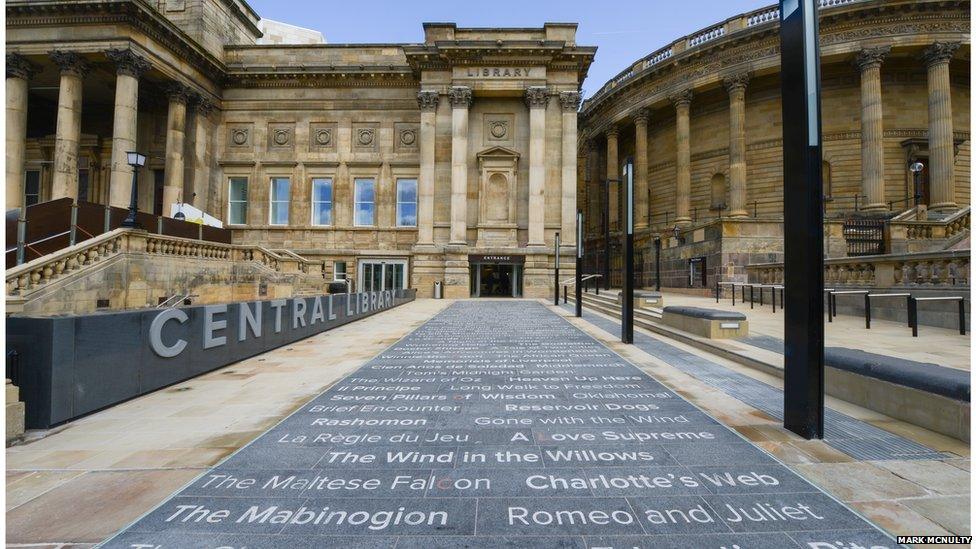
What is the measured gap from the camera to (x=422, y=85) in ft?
99.3

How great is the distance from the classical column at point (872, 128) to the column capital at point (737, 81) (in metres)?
5.83

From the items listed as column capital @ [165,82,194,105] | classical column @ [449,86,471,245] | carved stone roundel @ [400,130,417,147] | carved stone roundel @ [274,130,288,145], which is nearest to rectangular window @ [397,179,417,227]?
carved stone roundel @ [400,130,417,147]

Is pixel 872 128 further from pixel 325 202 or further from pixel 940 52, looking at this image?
pixel 325 202

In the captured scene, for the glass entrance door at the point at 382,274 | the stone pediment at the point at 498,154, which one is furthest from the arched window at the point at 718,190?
the glass entrance door at the point at 382,274

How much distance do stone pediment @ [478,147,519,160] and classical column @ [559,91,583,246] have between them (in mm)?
3537

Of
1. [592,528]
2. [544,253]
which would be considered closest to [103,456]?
[592,528]

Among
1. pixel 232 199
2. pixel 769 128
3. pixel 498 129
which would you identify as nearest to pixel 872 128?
pixel 769 128

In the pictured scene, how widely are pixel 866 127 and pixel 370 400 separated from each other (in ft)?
107

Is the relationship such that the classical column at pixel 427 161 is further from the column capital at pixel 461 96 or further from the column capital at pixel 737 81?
the column capital at pixel 737 81

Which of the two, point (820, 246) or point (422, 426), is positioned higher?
point (820, 246)

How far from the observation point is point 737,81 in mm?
28562

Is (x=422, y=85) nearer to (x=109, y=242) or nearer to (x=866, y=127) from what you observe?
(x=109, y=242)

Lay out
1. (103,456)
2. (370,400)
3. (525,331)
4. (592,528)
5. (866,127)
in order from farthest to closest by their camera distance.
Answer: (866,127) < (525,331) < (370,400) < (103,456) < (592,528)

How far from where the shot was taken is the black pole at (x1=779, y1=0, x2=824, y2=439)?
4.14m
